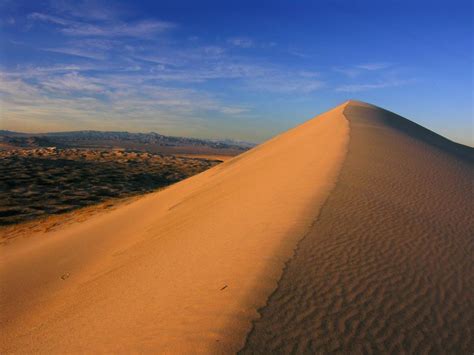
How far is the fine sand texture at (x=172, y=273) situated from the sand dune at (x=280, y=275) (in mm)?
25

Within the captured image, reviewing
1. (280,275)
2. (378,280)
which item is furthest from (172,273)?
(378,280)

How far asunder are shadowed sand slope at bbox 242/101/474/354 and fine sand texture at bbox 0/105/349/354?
0.90ft

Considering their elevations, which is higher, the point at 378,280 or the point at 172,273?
the point at 378,280

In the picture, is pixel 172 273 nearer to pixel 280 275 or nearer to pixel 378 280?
pixel 280 275

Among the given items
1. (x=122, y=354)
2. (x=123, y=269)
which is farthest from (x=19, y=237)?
(x=122, y=354)

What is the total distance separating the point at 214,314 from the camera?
338 centimetres

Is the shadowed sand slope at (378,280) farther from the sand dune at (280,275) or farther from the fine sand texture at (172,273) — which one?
the fine sand texture at (172,273)

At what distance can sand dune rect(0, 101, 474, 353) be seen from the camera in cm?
319

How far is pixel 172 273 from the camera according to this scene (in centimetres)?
491

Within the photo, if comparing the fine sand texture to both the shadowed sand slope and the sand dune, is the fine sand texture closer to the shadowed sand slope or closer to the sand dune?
the sand dune

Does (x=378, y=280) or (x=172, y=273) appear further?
(x=172, y=273)

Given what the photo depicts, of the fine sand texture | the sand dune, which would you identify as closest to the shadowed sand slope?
the sand dune

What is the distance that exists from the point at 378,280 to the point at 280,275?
1135 mm

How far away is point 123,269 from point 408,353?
16.0 feet
